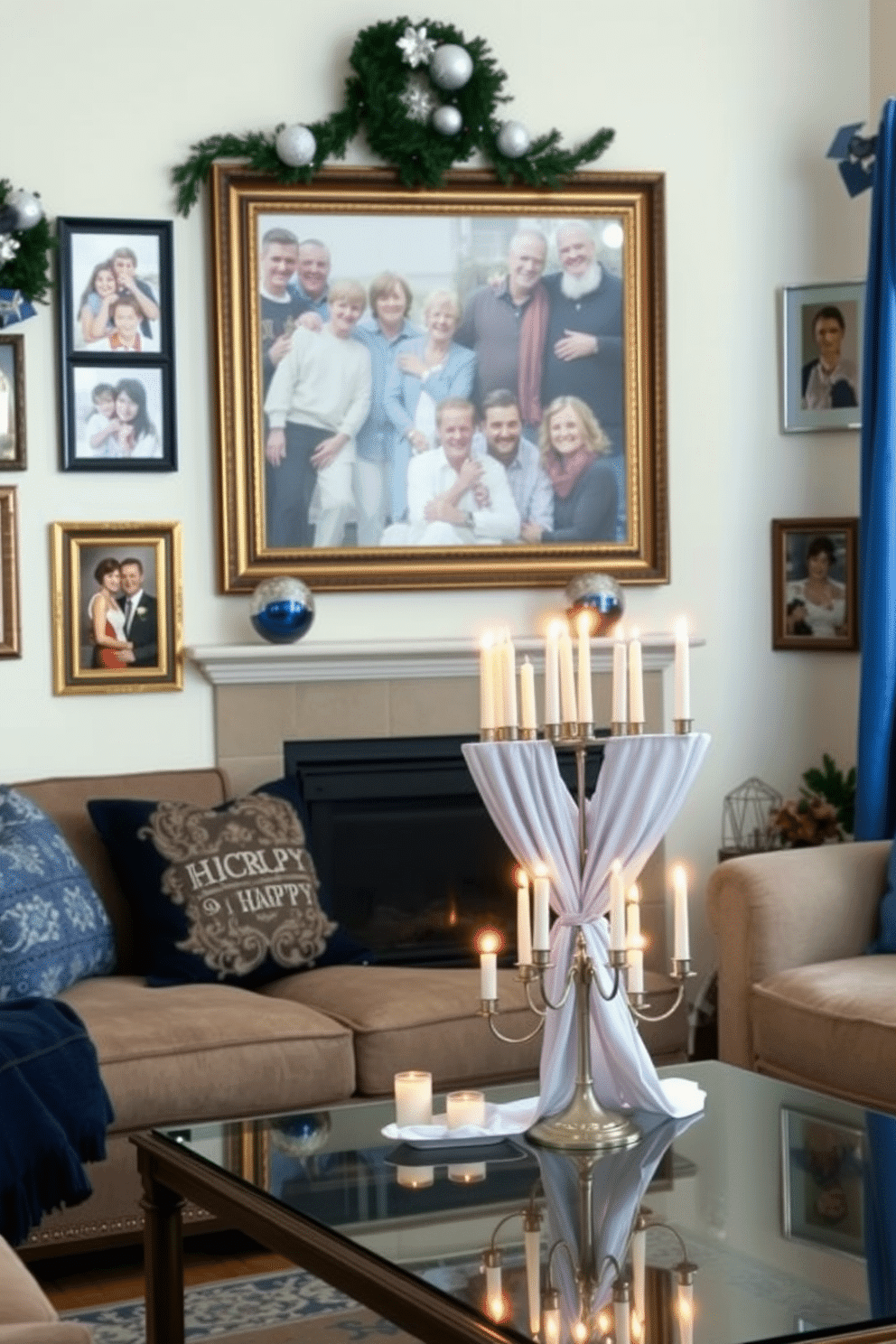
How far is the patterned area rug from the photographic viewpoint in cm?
353

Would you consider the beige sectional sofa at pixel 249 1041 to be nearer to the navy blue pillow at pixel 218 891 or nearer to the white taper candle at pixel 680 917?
the navy blue pillow at pixel 218 891

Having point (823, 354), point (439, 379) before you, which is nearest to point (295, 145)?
point (439, 379)

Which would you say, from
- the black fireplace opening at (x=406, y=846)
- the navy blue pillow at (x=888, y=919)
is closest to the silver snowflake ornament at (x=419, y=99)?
the black fireplace opening at (x=406, y=846)

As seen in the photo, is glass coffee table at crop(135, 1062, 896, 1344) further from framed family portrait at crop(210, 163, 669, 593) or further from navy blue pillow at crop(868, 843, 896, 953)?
framed family portrait at crop(210, 163, 669, 593)

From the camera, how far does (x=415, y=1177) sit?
2928 mm

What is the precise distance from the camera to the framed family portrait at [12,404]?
4895mm

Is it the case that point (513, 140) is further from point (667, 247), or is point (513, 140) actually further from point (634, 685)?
point (634, 685)

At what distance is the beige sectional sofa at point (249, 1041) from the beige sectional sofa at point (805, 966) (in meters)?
0.20

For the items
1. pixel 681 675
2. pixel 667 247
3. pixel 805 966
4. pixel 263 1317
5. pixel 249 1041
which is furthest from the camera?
pixel 667 247

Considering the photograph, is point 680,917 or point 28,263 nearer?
point 680,917

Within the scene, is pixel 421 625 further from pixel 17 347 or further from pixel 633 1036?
pixel 633 1036

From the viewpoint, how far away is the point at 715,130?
18.0 feet

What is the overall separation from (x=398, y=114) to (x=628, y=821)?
2634 millimetres

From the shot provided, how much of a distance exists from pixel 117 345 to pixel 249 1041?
70.1 inches
